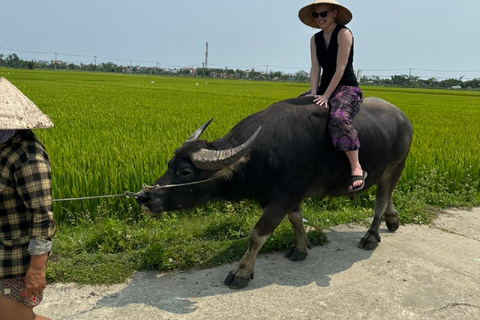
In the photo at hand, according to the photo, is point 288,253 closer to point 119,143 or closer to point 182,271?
point 182,271

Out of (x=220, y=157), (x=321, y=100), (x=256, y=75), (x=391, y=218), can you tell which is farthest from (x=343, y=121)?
(x=256, y=75)

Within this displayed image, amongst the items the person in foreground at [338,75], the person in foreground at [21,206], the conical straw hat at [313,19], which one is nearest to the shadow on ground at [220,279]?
the person in foreground at [338,75]

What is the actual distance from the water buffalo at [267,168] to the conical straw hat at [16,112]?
1064 mm

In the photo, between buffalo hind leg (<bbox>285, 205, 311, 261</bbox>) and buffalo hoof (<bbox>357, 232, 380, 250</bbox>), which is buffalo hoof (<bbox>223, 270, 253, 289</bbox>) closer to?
buffalo hind leg (<bbox>285, 205, 311, 261</bbox>)

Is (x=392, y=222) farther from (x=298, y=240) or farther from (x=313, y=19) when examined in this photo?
(x=313, y=19)

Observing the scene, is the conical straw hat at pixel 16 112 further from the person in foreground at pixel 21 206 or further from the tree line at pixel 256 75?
the tree line at pixel 256 75

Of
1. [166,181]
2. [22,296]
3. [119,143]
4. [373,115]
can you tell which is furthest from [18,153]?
[119,143]

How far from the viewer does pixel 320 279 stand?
307 cm

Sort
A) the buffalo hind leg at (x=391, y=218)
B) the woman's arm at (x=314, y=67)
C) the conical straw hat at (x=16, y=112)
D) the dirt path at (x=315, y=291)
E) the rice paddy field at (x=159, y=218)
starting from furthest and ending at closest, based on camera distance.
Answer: the buffalo hind leg at (x=391, y=218), the woman's arm at (x=314, y=67), the rice paddy field at (x=159, y=218), the dirt path at (x=315, y=291), the conical straw hat at (x=16, y=112)

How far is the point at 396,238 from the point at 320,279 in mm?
1211

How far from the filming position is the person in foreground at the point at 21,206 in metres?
1.74

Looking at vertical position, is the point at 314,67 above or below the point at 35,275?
Answer: above

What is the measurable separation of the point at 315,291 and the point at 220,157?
1.13 metres

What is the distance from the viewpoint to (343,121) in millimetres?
3025
